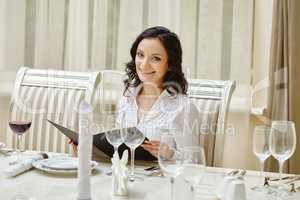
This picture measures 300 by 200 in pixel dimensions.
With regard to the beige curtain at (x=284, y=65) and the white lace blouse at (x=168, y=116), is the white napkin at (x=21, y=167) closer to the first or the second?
the white lace blouse at (x=168, y=116)

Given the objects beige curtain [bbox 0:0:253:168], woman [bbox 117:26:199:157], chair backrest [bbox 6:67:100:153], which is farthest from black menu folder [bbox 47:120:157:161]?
beige curtain [bbox 0:0:253:168]

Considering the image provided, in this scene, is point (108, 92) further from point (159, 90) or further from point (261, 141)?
point (261, 141)

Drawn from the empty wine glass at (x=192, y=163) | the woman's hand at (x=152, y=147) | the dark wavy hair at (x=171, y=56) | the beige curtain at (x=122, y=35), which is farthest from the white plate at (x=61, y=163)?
the beige curtain at (x=122, y=35)

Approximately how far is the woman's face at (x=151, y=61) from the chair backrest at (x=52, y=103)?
36 centimetres

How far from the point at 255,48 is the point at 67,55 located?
1094mm

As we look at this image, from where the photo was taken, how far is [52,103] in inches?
93.4

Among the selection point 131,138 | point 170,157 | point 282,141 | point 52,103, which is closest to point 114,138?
point 131,138

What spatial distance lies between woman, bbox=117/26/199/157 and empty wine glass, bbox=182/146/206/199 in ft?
2.55

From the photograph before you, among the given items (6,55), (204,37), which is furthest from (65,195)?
(6,55)

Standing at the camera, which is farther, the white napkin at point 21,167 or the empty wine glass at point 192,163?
the white napkin at point 21,167

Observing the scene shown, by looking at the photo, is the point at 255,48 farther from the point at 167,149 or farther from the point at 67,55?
the point at 167,149

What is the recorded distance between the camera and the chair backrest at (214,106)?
2.11 meters

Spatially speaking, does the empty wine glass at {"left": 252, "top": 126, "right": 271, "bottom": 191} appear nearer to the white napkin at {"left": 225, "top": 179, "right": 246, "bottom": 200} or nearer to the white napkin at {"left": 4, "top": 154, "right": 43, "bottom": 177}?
the white napkin at {"left": 225, "top": 179, "right": 246, "bottom": 200}

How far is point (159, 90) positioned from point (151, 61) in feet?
0.46
